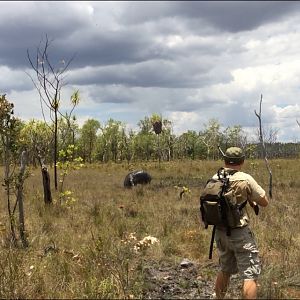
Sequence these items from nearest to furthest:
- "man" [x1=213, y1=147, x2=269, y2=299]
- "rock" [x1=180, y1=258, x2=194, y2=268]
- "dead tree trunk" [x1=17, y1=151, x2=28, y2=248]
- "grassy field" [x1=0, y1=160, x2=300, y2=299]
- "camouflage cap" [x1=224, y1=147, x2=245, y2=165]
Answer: "man" [x1=213, y1=147, x2=269, y2=299] < "camouflage cap" [x1=224, y1=147, x2=245, y2=165] < "grassy field" [x1=0, y1=160, x2=300, y2=299] < "rock" [x1=180, y1=258, x2=194, y2=268] < "dead tree trunk" [x1=17, y1=151, x2=28, y2=248]

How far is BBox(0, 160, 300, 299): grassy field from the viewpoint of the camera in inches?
187

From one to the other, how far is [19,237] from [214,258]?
3.23 meters

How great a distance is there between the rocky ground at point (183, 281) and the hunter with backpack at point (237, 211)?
18.8 inches

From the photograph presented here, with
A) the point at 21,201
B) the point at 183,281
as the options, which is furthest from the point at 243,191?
the point at 21,201

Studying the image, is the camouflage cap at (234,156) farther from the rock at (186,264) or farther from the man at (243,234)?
the rock at (186,264)

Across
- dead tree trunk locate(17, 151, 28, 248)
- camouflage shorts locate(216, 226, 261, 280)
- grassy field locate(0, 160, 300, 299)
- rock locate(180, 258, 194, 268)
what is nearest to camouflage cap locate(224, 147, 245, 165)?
camouflage shorts locate(216, 226, 261, 280)

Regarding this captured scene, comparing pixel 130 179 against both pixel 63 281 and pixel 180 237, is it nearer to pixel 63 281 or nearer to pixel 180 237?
pixel 180 237

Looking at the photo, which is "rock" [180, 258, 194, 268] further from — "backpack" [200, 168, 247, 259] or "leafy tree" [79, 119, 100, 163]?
"leafy tree" [79, 119, 100, 163]

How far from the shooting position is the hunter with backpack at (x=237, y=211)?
427 cm

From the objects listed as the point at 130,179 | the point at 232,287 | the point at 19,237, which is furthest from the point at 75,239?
the point at 130,179

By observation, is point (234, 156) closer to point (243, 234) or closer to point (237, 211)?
point (237, 211)

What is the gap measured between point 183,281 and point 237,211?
1.69 meters

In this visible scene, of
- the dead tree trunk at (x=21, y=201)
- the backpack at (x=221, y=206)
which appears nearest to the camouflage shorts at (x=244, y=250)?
the backpack at (x=221, y=206)

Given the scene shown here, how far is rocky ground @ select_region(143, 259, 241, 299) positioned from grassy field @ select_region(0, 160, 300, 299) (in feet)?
0.37
